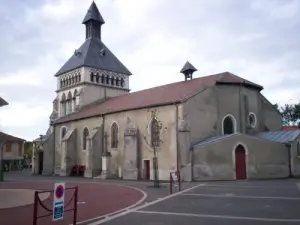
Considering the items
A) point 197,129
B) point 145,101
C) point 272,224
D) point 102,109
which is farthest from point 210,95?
point 272,224

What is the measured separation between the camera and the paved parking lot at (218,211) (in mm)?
11141

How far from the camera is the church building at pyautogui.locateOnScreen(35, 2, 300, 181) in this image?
96.7ft

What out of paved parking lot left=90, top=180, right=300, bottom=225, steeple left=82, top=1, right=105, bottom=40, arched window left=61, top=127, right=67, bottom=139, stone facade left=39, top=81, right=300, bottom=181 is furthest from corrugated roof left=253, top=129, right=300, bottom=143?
steeple left=82, top=1, right=105, bottom=40

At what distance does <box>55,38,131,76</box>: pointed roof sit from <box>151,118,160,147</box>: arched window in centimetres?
1915

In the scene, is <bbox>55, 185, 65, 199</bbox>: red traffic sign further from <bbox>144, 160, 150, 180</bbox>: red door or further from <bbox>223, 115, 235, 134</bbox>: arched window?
<bbox>223, 115, 235, 134</bbox>: arched window

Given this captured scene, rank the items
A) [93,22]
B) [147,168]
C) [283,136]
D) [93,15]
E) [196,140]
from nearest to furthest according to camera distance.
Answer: [196,140]
[283,136]
[147,168]
[93,15]
[93,22]

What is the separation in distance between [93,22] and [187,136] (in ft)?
105

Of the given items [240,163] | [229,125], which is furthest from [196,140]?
[229,125]

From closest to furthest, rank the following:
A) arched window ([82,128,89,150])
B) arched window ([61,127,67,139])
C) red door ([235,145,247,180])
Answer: red door ([235,145,247,180]) < arched window ([82,128,89,150]) < arched window ([61,127,67,139])

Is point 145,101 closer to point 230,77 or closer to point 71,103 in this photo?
point 230,77

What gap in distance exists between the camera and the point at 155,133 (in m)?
32.8

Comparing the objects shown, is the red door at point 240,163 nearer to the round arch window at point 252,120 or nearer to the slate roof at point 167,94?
the round arch window at point 252,120

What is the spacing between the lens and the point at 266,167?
1184 inches

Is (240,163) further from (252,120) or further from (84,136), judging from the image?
(84,136)
